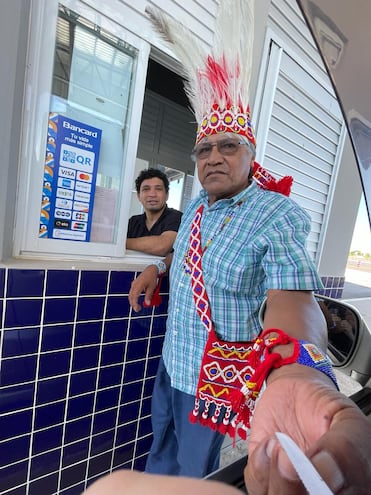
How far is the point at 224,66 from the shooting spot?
128 centimetres

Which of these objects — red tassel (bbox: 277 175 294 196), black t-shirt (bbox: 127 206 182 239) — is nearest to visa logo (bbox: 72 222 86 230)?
black t-shirt (bbox: 127 206 182 239)

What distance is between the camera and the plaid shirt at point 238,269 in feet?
3.20

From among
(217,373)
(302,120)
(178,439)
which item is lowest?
(178,439)

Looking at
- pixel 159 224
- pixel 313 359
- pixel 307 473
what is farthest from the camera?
pixel 159 224

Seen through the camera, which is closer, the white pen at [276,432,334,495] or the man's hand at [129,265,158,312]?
the white pen at [276,432,334,495]

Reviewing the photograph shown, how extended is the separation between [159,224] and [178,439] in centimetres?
135

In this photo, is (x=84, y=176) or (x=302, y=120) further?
(x=302, y=120)

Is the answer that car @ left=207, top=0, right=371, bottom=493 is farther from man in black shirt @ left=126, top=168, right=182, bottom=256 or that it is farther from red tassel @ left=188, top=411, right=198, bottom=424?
man in black shirt @ left=126, top=168, right=182, bottom=256

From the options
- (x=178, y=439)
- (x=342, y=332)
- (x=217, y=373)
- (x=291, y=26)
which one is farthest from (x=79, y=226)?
(x=291, y=26)

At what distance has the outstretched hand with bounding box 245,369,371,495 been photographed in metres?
0.33

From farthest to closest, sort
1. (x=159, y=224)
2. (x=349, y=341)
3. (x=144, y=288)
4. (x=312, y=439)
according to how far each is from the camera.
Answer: (x=159, y=224) < (x=144, y=288) < (x=349, y=341) < (x=312, y=439)

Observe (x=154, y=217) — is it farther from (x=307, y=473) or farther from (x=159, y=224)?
(x=307, y=473)

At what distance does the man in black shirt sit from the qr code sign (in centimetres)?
64

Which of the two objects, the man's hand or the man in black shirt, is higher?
the man in black shirt
